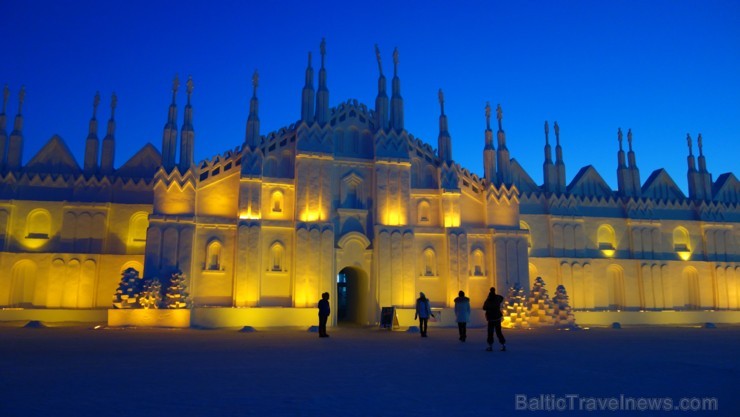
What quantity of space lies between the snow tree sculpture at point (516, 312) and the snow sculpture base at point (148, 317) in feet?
66.8

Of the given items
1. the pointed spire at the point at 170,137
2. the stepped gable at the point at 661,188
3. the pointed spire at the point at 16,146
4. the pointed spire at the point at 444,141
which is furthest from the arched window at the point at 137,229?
the stepped gable at the point at 661,188

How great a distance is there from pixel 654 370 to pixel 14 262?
41822 mm

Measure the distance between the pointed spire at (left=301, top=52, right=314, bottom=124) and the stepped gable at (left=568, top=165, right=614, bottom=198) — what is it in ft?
82.2

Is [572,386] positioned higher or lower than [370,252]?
lower

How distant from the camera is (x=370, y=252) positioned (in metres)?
37.8

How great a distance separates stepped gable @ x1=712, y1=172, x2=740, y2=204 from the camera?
52219mm

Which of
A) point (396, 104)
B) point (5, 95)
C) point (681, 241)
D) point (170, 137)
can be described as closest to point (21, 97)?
point (5, 95)

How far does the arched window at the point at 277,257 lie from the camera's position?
36.3 m

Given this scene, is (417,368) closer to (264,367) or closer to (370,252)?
(264,367)

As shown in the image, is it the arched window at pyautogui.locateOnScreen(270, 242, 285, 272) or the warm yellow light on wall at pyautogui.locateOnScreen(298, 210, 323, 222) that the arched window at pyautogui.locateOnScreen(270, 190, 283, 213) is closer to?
the warm yellow light on wall at pyautogui.locateOnScreen(298, 210, 323, 222)

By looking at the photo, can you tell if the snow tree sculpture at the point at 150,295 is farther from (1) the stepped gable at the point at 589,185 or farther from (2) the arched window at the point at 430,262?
(1) the stepped gable at the point at 589,185

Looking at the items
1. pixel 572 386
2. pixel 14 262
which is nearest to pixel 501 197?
pixel 572 386

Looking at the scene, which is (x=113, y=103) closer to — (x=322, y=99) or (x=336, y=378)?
(x=322, y=99)

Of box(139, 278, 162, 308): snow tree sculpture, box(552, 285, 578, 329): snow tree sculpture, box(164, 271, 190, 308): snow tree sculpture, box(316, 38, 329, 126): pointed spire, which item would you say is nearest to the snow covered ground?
box(139, 278, 162, 308): snow tree sculpture
